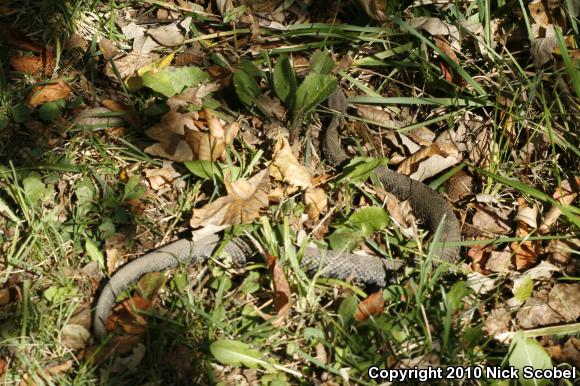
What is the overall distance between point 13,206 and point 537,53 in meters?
3.21

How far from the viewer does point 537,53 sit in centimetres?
402

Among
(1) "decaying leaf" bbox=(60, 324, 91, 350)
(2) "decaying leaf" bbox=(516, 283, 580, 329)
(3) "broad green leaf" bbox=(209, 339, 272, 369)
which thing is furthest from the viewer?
(2) "decaying leaf" bbox=(516, 283, 580, 329)

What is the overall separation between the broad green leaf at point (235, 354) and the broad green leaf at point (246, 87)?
60.6 inches

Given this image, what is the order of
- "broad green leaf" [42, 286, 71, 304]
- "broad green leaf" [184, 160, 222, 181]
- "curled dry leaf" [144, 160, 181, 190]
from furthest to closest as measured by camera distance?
"curled dry leaf" [144, 160, 181, 190], "broad green leaf" [184, 160, 222, 181], "broad green leaf" [42, 286, 71, 304]

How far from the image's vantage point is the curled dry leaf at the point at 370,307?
3.16 m

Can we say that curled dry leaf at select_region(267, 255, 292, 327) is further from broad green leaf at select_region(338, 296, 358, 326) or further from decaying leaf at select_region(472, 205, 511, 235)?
decaying leaf at select_region(472, 205, 511, 235)

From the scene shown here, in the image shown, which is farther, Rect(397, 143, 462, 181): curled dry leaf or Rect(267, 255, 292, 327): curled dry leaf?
Rect(397, 143, 462, 181): curled dry leaf

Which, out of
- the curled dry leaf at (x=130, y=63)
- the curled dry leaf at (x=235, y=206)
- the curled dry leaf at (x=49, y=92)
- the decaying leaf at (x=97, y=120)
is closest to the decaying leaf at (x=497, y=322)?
the curled dry leaf at (x=235, y=206)

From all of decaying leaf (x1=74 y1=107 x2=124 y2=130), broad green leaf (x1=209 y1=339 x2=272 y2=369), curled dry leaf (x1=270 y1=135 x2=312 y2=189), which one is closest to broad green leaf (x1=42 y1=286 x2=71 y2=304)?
broad green leaf (x1=209 y1=339 x2=272 y2=369)

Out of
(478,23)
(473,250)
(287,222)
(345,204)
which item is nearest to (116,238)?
(287,222)

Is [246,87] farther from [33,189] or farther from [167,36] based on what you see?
[33,189]

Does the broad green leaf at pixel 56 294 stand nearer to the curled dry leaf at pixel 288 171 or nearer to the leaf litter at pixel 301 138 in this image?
the leaf litter at pixel 301 138

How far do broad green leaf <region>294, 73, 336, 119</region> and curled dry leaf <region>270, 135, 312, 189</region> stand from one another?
321 millimetres

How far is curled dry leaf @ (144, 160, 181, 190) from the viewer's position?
365 cm
